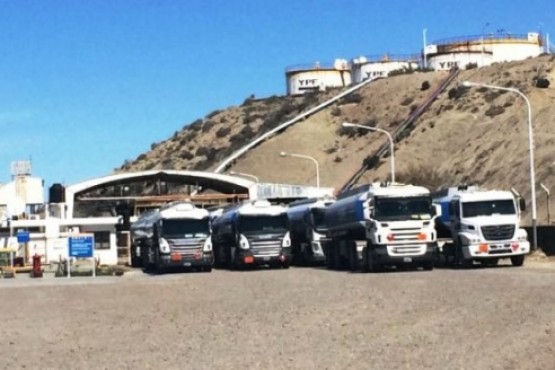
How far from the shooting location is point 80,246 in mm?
50719

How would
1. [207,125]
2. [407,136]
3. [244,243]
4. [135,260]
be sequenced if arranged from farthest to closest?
[207,125]
[407,136]
[135,260]
[244,243]

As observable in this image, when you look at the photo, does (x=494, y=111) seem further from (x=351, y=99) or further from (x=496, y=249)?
(x=496, y=249)

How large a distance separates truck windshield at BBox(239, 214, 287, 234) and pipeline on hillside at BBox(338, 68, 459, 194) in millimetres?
55812

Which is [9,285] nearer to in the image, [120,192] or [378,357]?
[378,357]

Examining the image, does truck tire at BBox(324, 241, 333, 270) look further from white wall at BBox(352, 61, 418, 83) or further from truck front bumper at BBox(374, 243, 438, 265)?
white wall at BBox(352, 61, 418, 83)

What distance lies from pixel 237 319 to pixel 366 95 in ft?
405

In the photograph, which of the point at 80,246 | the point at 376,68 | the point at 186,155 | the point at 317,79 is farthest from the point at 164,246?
the point at 317,79

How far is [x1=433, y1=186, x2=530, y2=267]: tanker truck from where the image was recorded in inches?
1656

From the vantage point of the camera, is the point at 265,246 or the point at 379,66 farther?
the point at 379,66

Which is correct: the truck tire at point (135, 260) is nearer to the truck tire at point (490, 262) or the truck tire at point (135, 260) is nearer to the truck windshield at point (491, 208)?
the truck tire at point (490, 262)

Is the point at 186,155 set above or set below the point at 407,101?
below

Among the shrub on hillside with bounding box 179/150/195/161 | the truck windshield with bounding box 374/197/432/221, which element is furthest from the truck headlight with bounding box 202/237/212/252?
the shrub on hillside with bounding box 179/150/195/161

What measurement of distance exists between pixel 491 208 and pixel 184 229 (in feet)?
50.6

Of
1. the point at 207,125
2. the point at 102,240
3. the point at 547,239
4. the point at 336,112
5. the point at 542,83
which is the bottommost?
the point at 547,239
